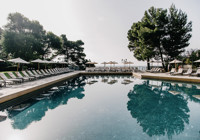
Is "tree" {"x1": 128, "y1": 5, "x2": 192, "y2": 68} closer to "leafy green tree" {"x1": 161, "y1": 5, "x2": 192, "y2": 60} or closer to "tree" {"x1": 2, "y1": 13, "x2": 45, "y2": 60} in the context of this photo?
"leafy green tree" {"x1": 161, "y1": 5, "x2": 192, "y2": 60}

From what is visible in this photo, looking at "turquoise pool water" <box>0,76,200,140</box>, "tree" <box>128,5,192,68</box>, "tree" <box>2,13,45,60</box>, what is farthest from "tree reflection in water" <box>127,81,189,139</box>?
"tree" <box>2,13,45,60</box>

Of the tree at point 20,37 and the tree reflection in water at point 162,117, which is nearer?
the tree reflection in water at point 162,117

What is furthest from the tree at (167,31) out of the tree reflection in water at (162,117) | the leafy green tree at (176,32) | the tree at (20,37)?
the tree at (20,37)

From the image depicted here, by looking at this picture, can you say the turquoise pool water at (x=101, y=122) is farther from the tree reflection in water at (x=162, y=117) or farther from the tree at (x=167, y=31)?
the tree at (x=167, y=31)

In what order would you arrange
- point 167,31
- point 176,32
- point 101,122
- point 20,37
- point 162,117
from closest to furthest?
point 101,122, point 162,117, point 176,32, point 20,37, point 167,31

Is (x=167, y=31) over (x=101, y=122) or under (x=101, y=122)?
over

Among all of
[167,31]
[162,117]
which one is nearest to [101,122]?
[162,117]

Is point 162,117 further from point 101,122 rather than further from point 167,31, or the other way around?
point 167,31

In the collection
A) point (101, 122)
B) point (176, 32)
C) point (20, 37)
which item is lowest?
point (101, 122)

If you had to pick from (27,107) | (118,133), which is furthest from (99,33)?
(118,133)

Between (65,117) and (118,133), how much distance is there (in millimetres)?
2105

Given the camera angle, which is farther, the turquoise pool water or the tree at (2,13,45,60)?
the tree at (2,13,45,60)

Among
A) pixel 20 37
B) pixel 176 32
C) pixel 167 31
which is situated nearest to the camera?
pixel 176 32

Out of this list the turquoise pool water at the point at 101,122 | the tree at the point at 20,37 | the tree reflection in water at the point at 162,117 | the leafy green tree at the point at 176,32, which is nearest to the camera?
the turquoise pool water at the point at 101,122
